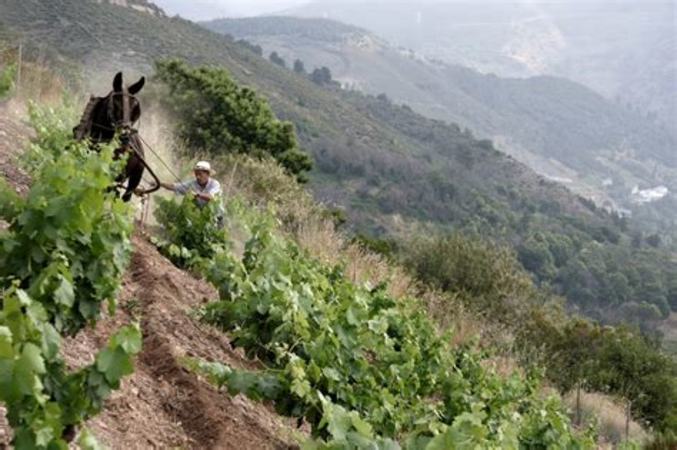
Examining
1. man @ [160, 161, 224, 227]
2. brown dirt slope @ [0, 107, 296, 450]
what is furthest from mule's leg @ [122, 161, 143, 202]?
brown dirt slope @ [0, 107, 296, 450]

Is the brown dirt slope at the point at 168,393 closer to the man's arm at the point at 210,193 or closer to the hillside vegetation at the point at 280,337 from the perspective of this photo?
the hillside vegetation at the point at 280,337

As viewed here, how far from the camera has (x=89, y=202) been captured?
3537 mm

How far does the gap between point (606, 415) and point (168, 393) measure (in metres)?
12.3

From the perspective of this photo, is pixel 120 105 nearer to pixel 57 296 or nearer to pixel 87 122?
pixel 87 122

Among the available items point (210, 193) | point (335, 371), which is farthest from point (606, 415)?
→ point (335, 371)

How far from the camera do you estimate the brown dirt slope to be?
180 inches

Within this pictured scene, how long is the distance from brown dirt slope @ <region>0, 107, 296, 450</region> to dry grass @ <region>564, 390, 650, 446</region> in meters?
9.12

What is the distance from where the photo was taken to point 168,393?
5156mm

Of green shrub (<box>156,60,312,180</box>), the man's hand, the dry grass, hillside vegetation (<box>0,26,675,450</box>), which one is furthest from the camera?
green shrub (<box>156,60,312,180</box>)

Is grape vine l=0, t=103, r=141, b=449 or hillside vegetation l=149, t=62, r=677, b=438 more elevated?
grape vine l=0, t=103, r=141, b=449

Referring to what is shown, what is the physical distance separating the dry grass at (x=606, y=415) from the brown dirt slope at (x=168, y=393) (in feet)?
29.9

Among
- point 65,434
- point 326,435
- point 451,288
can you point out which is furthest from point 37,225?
point 451,288

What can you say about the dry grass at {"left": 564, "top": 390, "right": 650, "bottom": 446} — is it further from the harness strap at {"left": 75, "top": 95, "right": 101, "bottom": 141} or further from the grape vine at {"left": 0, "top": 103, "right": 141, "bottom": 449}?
the grape vine at {"left": 0, "top": 103, "right": 141, "bottom": 449}

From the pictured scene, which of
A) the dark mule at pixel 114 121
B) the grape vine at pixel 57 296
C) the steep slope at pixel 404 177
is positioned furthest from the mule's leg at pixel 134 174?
the steep slope at pixel 404 177
